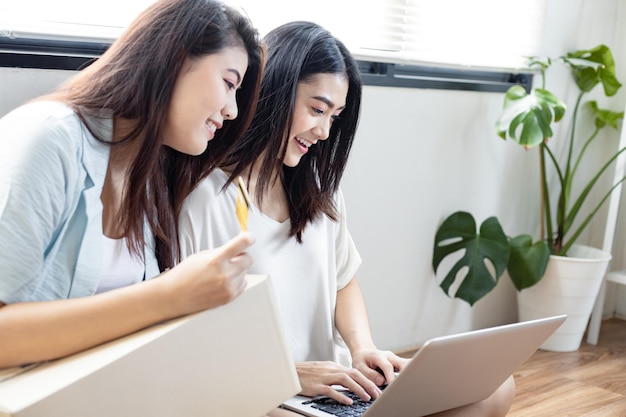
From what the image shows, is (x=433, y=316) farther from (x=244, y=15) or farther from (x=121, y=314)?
(x=121, y=314)

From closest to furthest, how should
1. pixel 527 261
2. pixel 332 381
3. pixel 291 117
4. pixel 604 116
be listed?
pixel 332 381
pixel 291 117
pixel 527 261
pixel 604 116

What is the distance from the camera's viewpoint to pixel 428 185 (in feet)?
9.07

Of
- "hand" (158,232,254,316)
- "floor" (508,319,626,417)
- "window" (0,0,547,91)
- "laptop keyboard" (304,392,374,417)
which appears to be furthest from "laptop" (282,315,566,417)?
"floor" (508,319,626,417)

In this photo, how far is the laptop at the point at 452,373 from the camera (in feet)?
4.03

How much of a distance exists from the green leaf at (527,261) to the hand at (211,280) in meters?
2.01

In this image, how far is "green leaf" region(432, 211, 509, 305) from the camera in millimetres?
2807

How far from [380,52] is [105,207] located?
1383 millimetres

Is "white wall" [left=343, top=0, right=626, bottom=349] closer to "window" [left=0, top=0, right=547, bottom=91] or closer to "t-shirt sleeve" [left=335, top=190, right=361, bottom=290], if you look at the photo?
"window" [left=0, top=0, right=547, bottom=91]

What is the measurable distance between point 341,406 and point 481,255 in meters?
1.51

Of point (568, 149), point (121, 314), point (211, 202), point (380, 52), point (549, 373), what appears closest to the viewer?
point (121, 314)

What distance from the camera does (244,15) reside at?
1.37m

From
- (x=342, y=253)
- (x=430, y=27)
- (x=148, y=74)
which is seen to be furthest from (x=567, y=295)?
(x=148, y=74)

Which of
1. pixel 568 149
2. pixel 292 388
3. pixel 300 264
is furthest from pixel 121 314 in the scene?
pixel 568 149

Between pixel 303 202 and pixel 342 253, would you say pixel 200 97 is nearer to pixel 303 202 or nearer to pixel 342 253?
pixel 303 202
